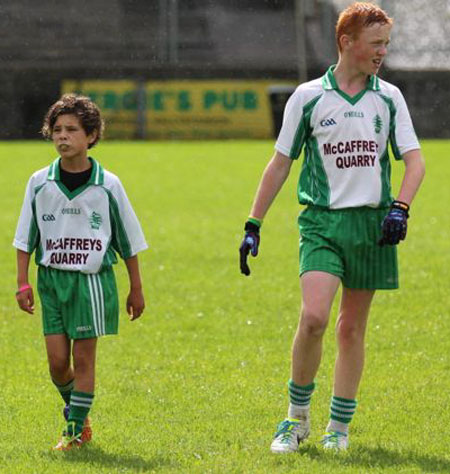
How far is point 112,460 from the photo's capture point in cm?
568

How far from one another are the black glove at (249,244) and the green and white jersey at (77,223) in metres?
0.44

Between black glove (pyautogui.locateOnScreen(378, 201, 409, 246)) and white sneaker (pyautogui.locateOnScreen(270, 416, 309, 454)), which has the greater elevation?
black glove (pyautogui.locateOnScreen(378, 201, 409, 246))

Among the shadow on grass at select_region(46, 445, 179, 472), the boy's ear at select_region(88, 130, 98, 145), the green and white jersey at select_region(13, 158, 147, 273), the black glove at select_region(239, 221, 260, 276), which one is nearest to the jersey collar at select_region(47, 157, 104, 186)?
the green and white jersey at select_region(13, 158, 147, 273)

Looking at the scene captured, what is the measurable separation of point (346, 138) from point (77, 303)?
1308 mm

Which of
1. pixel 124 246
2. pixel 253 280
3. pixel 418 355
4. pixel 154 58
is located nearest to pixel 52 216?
pixel 124 246

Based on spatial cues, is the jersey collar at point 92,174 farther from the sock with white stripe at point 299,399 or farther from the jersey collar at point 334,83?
the sock with white stripe at point 299,399

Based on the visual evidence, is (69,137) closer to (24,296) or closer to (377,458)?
(24,296)

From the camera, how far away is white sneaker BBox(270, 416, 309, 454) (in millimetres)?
5789

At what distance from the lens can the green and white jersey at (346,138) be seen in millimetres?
5762

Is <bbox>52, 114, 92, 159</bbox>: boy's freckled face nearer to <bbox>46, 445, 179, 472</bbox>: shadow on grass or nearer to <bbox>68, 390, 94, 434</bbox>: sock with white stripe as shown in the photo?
<bbox>68, 390, 94, 434</bbox>: sock with white stripe

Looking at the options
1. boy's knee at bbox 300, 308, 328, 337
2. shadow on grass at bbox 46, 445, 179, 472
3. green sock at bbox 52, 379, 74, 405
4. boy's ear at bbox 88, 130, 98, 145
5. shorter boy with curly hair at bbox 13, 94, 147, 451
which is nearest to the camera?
shadow on grass at bbox 46, 445, 179, 472

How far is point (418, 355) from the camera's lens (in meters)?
8.41

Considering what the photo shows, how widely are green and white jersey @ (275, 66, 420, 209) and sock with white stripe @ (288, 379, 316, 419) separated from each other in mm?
779

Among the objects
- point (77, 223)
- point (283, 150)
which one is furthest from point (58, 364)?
point (283, 150)
